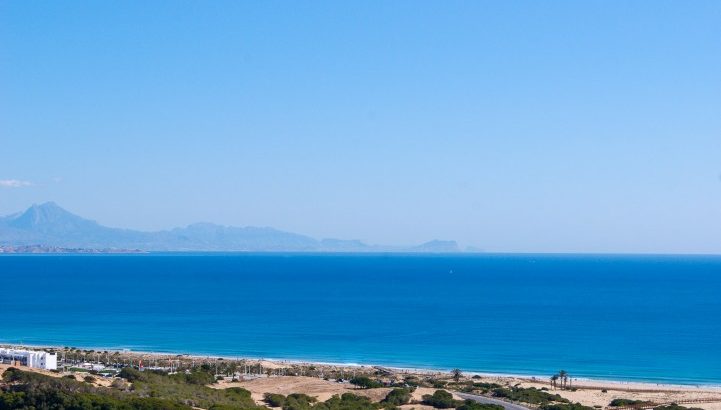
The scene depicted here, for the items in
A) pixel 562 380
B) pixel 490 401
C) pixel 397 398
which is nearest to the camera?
pixel 397 398

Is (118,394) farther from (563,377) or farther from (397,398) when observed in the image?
(563,377)

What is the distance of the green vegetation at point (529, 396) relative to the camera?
4088cm

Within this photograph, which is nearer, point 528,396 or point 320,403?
point 320,403

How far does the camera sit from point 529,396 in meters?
41.6

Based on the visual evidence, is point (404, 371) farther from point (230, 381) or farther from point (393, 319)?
point (393, 319)

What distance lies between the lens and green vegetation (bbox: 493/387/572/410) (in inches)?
1609

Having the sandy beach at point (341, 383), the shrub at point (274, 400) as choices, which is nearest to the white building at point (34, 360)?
the sandy beach at point (341, 383)

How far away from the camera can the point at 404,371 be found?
5625 cm

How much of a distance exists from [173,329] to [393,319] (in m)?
25.0

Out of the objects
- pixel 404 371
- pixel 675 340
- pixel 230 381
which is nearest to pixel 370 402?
pixel 230 381

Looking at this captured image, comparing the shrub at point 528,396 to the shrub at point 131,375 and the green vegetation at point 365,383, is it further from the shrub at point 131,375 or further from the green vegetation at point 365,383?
the shrub at point 131,375

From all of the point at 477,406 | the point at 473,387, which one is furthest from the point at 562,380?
the point at 477,406

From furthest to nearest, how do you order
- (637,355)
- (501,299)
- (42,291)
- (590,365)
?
1. (42,291)
2. (501,299)
3. (637,355)
4. (590,365)

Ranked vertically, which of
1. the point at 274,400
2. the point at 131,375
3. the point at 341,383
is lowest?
the point at 341,383
